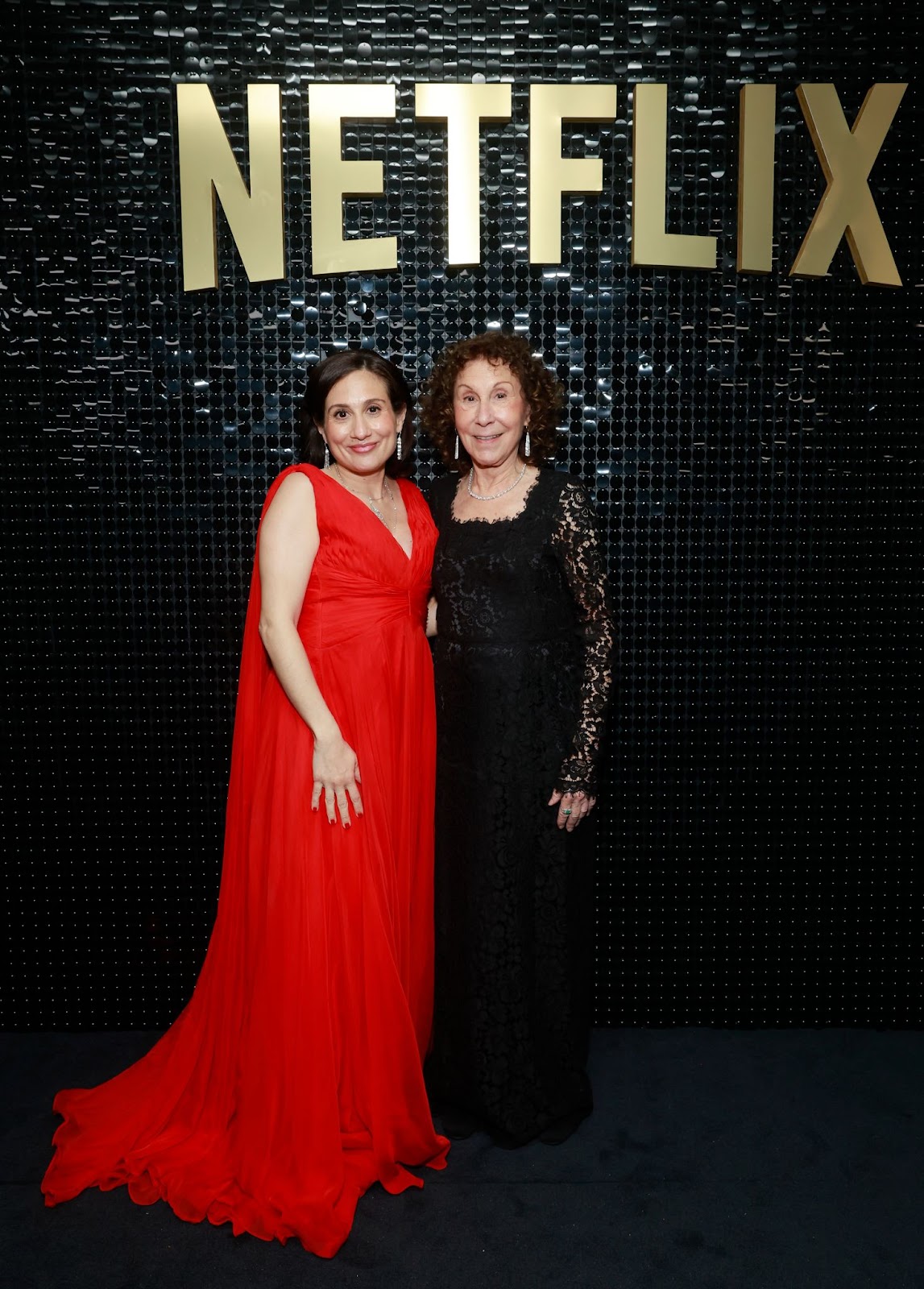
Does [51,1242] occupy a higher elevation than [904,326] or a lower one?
lower

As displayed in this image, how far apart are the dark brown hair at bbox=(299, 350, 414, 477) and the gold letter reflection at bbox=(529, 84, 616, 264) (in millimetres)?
689

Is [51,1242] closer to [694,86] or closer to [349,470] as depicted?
[349,470]

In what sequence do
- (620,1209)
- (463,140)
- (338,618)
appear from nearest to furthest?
1. (620,1209)
2. (338,618)
3. (463,140)

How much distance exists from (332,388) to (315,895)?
1183mm

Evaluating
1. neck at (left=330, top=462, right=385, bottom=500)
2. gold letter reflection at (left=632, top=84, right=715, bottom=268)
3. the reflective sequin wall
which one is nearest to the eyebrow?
neck at (left=330, top=462, right=385, bottom=500)

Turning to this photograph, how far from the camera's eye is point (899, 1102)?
2.57 metres

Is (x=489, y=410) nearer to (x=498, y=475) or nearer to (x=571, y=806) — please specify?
(x=498, y=475)

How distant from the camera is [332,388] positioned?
2271 millimetres

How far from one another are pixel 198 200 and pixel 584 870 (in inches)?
82.6

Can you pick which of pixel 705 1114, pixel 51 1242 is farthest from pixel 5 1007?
pixel 705 1114

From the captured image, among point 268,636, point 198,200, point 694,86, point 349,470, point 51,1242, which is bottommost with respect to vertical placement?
point 51,1242

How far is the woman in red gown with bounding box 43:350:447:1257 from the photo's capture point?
2.14m

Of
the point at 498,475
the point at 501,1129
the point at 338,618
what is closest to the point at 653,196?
the point at 498,475

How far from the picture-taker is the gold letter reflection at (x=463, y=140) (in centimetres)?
262
